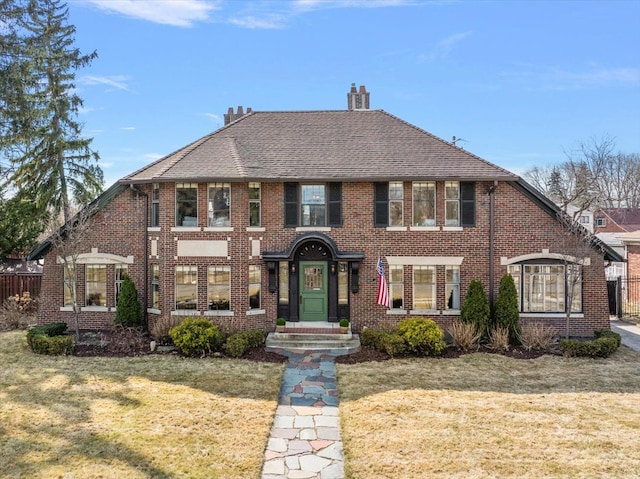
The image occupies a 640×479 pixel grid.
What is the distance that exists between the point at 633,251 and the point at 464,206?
1370 centimetres

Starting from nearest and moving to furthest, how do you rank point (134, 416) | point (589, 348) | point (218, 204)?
1. point (134, 416)
2. point (589, 348)
3. point (218, 204)

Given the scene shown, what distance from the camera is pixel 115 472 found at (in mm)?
5703

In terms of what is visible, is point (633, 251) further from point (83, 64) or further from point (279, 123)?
point (83, 64)

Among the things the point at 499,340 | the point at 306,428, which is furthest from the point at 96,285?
the point at 499,340

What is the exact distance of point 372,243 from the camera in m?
13.8

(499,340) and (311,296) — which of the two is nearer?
(499,340)

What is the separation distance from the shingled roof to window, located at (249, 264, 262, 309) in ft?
9.77

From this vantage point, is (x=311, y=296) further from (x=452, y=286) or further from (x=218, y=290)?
(x=452, y=286)

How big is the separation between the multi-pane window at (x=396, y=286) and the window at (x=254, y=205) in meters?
4.72

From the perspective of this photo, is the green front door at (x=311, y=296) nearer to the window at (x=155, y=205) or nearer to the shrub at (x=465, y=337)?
the shrub at (x=465, y=337)

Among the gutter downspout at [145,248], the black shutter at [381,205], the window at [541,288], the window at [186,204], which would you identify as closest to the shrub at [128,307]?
the gutter downspout at [145,248]

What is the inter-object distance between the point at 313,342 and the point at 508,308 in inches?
242

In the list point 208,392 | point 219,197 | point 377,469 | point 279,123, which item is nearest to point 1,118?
point 219,197

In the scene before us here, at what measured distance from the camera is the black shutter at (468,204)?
13703mm
